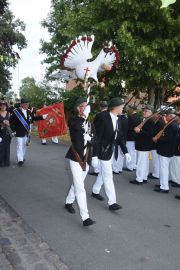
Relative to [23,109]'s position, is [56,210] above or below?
below

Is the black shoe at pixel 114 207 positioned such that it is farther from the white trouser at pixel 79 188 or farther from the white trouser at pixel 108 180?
the white trouser at pixel 79 188

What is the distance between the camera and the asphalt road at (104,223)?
461 cm

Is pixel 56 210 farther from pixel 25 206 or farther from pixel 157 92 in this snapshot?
pixel 157 92

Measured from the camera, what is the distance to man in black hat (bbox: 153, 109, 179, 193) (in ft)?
26.7

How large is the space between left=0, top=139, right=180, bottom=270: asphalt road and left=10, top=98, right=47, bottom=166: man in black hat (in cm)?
120

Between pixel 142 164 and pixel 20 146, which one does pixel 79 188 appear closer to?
pixel 142 164

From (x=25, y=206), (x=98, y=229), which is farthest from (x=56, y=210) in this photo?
(x=98, y=229)

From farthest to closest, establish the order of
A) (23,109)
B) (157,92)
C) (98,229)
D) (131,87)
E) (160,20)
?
1. (157,92)
2. (131,87)
3. (160,20)
4. (23,109)
5. (98,229)

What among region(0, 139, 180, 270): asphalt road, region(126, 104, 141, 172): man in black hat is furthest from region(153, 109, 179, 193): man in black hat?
region(126, 104, 141, 172): man in black hat

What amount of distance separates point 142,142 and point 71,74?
115 inches

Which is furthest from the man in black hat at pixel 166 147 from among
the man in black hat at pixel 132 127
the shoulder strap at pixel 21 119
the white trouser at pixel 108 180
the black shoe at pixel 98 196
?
the shoulder strap at pixel 21 119

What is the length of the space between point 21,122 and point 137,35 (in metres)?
8.55

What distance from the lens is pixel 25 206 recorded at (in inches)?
263

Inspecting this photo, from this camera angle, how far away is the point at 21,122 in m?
10.5
